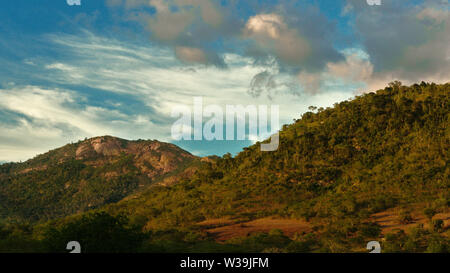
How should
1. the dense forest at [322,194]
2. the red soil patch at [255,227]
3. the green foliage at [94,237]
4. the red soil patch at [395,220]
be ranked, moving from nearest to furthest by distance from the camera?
the green foliage at [94,237] → the dense forest at [322,194] → the red soil patch at [395,220] → the red soil patch at [255,227]

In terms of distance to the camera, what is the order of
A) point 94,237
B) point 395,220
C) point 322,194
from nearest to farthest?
point 94,237, point 395,220, point 322,194

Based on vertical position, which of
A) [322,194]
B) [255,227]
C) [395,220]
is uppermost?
[322,194]

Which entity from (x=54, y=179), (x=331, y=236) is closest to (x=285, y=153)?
(x=331, y=236)

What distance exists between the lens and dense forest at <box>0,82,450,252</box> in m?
28.9

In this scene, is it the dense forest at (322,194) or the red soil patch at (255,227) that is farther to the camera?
the red soil patch at (255,227)

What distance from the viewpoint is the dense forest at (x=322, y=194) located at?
94.8 ft

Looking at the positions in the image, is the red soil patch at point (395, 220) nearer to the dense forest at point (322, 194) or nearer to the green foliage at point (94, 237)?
the dense forest at point (322, 194)

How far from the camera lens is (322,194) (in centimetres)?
6094

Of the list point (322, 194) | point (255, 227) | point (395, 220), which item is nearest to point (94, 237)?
point (255, 227)

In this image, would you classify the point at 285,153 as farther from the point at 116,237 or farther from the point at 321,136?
the point at 116,237

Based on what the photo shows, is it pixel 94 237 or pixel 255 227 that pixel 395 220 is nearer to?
pixel 255 227

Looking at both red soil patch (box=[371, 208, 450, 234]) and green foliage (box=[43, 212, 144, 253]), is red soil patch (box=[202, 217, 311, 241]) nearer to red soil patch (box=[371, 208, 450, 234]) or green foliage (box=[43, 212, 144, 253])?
red soil patch (box=[371, 208, 450, 234])

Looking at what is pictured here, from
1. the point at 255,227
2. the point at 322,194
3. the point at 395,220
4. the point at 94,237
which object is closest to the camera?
the point at 94,237

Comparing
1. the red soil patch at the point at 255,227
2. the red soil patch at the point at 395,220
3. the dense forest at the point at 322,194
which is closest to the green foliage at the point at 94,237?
the dense forest at the point at 322,194
